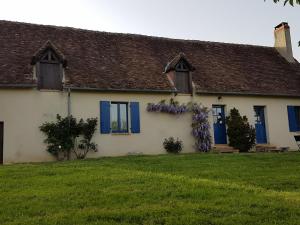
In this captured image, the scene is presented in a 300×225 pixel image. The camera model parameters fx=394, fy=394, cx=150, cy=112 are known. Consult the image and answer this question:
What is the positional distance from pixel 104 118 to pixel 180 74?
14.6ft

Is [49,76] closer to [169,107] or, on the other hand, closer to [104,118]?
[104,118]

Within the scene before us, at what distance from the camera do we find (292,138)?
2031cm

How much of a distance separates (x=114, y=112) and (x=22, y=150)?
4.15 metres

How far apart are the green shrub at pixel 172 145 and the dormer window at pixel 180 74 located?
234 centimetres

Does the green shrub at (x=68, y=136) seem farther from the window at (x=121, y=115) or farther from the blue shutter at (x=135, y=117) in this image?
the blue shutter at (x=135, y=117)

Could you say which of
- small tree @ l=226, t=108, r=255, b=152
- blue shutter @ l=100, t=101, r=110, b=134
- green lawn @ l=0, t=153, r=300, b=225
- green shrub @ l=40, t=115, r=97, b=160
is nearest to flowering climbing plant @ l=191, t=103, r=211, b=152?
small tree @ l=226, t=108, r=255, b=152

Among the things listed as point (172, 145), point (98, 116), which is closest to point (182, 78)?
point (172, 145)

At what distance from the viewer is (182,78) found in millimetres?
18578

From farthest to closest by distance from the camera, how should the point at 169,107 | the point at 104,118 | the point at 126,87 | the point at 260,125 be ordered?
the point at 260,125
the point at 169,107
the point at 126,87
the point at 104,118

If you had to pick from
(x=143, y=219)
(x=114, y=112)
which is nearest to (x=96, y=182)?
(x=143, y=219)

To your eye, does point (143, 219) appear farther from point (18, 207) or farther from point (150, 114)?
point (150, 114)

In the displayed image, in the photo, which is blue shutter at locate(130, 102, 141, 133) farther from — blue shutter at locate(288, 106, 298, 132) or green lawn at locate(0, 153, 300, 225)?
blue shutter at locate(288, 106, 298, 132)

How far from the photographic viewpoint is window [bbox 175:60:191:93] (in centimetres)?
1839

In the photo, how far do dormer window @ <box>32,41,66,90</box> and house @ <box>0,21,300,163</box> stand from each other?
0.13ft
